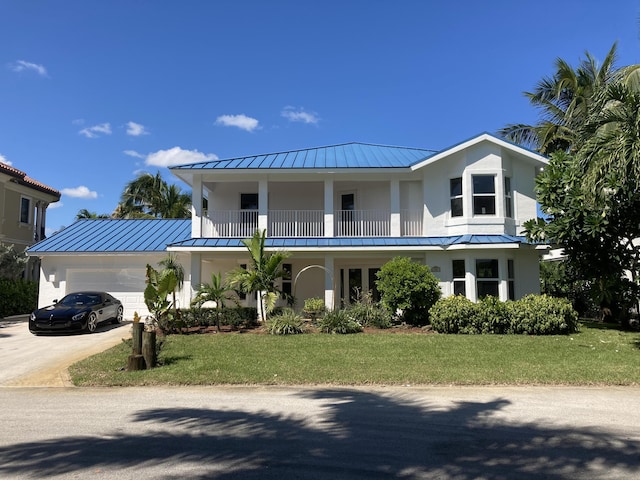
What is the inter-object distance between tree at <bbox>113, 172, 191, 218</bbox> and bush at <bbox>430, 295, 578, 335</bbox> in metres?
27.5

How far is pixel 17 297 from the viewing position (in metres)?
21.4

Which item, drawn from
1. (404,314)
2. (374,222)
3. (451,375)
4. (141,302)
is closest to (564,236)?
(404,314)

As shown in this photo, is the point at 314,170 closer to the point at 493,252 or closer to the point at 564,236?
the point at 493,252

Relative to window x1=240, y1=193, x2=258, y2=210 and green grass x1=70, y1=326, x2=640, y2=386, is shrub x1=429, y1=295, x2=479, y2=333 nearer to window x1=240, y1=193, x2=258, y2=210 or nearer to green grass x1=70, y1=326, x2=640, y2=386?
green grass x1=70, y1=326, x2=640, y2=386

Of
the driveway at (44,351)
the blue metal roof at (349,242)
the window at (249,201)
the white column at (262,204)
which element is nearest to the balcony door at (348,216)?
the blue metal roof at (349,242)

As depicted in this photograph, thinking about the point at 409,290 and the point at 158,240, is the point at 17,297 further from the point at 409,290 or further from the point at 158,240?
the point at 409,290

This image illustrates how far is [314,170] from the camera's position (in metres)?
17.3

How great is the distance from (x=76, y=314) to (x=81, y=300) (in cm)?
174

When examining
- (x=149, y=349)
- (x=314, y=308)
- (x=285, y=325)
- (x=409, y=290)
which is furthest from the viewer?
(x=314, y=308)

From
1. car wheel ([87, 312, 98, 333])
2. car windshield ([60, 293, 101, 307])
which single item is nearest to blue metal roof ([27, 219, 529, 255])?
car windshield ([60, 293, 101, 307])

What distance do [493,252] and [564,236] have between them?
8.70 ft

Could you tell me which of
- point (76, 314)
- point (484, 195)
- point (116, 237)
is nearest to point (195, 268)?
point (76, 314)

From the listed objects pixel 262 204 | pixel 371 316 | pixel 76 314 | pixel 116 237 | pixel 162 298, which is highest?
pixel 262 204

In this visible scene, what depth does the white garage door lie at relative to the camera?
19670 mm
